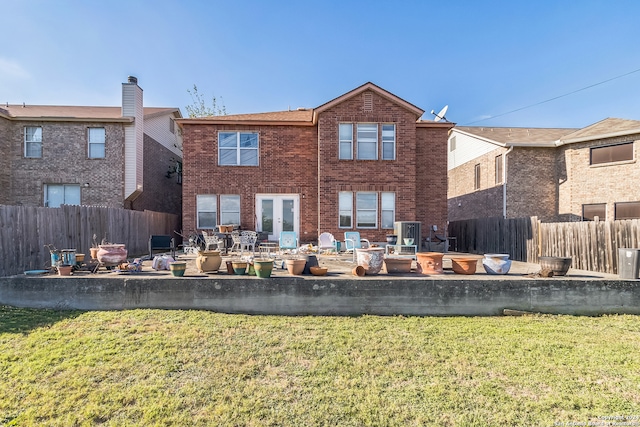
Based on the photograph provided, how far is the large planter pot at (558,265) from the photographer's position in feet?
22.7

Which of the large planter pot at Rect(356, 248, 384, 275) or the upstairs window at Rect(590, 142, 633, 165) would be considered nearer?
the large planter pot at Rect(356, 248, 384, 275)

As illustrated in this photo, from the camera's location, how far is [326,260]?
9.65m

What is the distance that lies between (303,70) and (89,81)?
10.1 m

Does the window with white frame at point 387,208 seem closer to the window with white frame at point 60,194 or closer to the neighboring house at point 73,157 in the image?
the neighboring house at point 73,157

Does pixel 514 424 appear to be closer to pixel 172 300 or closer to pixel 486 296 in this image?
pixel 486 296

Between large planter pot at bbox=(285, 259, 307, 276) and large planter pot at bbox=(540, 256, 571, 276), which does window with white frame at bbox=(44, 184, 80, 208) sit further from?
large planter pot at bbox=(540, 256, 571, 276)

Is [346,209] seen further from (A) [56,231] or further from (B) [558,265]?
(A) [56,231]

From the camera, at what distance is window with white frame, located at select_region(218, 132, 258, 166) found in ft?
44.1

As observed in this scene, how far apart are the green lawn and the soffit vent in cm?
902

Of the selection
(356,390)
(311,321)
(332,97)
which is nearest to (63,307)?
(311,321)

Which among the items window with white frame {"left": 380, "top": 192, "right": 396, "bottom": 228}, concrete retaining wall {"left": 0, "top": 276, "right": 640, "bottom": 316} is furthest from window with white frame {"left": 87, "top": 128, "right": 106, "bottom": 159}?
window with white frame {"left": 380, "top": 192, "right": 396, "bottom": 228}

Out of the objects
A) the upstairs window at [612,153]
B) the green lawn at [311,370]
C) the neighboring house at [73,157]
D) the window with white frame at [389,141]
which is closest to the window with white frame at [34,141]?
the neighboring house at [73,157]

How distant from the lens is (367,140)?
12.8 m

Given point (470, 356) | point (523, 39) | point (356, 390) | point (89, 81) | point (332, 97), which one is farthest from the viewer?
point (523, 39)
